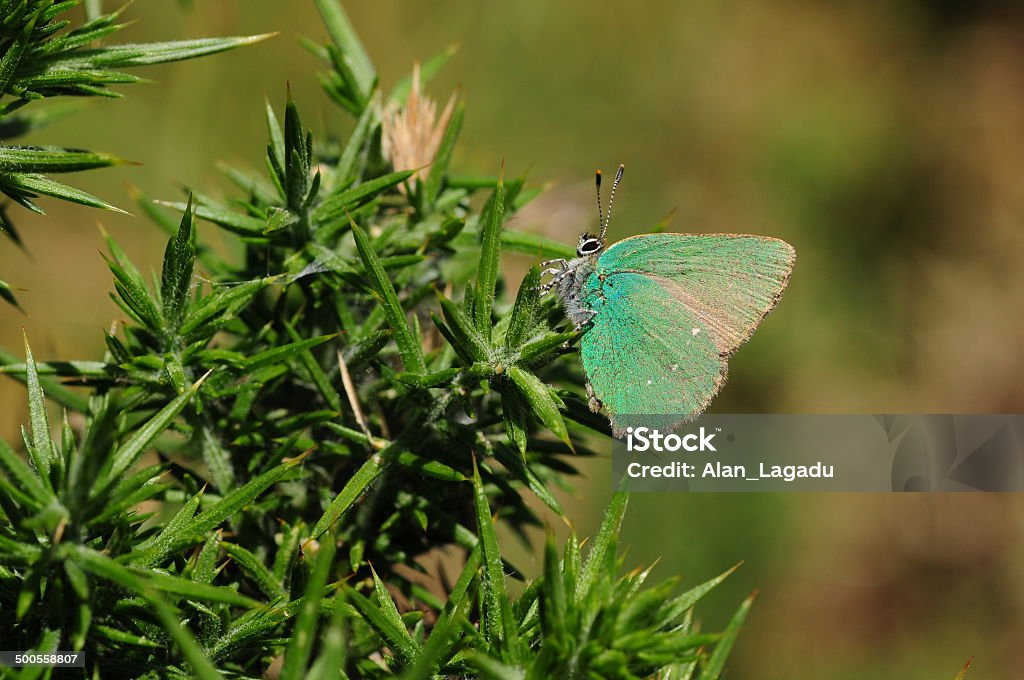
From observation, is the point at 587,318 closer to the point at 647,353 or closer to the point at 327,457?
the point at 647,353

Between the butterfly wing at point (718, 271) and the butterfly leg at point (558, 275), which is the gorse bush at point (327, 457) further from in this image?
the butterfly wing at point (718, 271)

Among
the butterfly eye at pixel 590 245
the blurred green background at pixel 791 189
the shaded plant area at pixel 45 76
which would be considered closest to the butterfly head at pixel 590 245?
the butterfly eye at pixel 590 245

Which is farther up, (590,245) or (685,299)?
(590,245)

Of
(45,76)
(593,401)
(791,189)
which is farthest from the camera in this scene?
Answer: (791,189)

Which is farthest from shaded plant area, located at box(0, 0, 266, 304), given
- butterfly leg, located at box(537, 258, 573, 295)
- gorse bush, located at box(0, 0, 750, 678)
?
butterfly leg, located at box(537, 258, 573, 295)

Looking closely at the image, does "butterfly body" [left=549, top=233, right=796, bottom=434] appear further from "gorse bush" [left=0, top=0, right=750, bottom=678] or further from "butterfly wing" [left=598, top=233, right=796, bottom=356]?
"gorse bush" [left=0, top=0, right=750, bottom=678]

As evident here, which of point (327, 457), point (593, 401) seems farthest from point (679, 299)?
point (327, 457)
